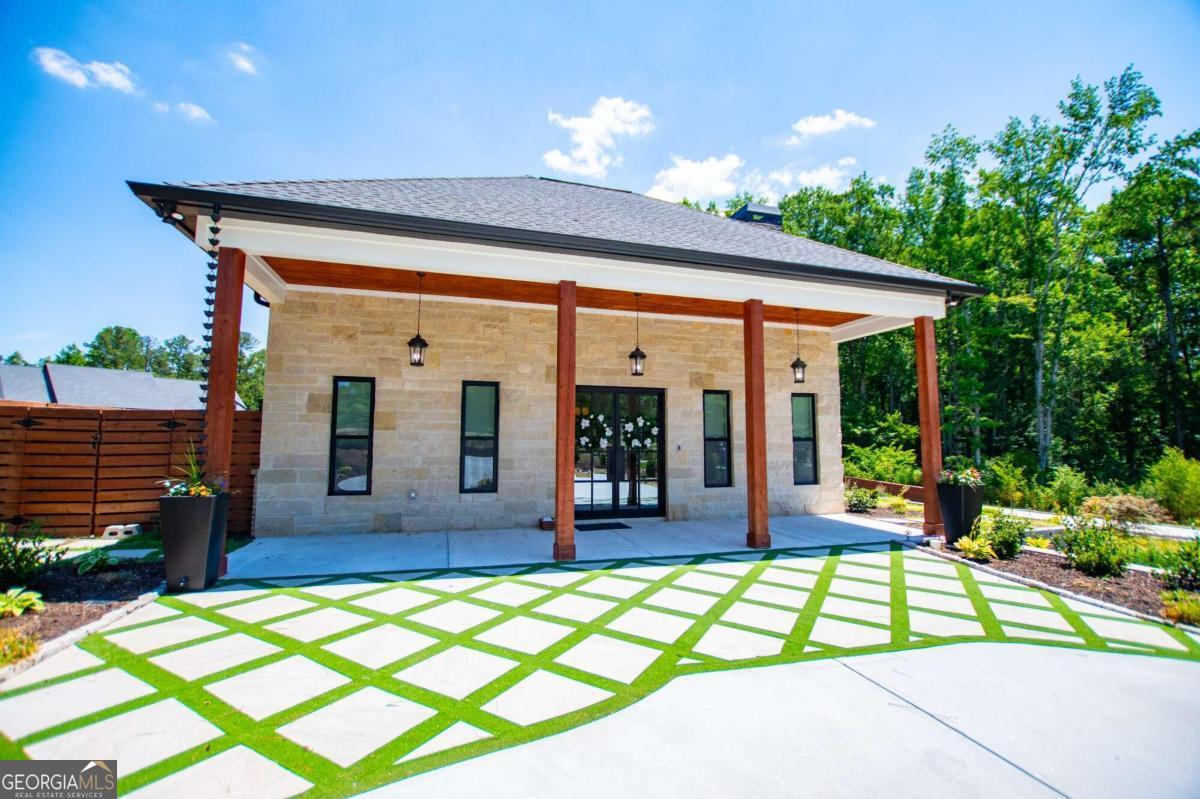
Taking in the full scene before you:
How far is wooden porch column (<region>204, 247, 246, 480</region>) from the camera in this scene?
4973mm

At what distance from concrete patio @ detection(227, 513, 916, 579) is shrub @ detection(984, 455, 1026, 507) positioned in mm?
5513

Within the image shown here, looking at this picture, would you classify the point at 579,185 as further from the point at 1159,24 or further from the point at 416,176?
the point at 1159,24

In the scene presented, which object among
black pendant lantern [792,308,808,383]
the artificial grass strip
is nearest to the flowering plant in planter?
the artificial grass strip

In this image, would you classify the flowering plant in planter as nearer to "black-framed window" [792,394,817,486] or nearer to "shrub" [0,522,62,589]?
"black-framed window" [792,394,817,486]

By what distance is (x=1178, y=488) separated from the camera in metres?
9.61

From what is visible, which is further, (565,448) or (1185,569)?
(565,448)

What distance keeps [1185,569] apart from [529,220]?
806 cm

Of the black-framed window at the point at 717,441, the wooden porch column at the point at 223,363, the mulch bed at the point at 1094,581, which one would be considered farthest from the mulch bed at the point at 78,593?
the mulch bed at the point at 1094,581

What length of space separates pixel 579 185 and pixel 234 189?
24.3 feet

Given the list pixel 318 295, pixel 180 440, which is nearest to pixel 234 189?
pixel 318 295

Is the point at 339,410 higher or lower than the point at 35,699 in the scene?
higher

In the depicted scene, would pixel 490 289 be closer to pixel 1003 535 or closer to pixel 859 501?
pixel 1003 535

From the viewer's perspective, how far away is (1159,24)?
14.4ft

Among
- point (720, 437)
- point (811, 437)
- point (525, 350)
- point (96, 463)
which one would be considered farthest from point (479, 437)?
point (811, 437)
